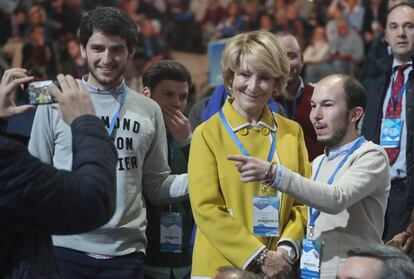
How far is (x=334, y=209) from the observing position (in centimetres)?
373

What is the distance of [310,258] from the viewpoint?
385 centimetres

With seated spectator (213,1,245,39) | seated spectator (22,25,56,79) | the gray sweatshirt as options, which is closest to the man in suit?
the gray sweatshirt

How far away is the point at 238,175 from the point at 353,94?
0.67 m

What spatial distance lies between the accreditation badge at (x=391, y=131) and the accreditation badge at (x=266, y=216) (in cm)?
185

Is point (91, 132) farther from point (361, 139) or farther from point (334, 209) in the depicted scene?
point (361, 139)

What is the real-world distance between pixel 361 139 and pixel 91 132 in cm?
164

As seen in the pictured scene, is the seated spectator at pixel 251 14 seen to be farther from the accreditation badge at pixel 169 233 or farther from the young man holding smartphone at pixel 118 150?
the young man holding smartphone at pixel 118 150

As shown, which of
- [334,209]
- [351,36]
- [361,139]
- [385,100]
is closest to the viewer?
[334,209]

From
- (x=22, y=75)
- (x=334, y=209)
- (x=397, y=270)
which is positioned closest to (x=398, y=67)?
(x=334, y=209)

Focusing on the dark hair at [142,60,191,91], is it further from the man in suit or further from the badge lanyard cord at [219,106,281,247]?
the man in suit

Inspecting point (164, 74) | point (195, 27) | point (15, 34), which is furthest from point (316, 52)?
point (164, 74)

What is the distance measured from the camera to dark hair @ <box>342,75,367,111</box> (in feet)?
13.3

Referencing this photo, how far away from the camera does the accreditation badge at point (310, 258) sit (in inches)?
151

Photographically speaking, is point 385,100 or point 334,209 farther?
point 385,100
